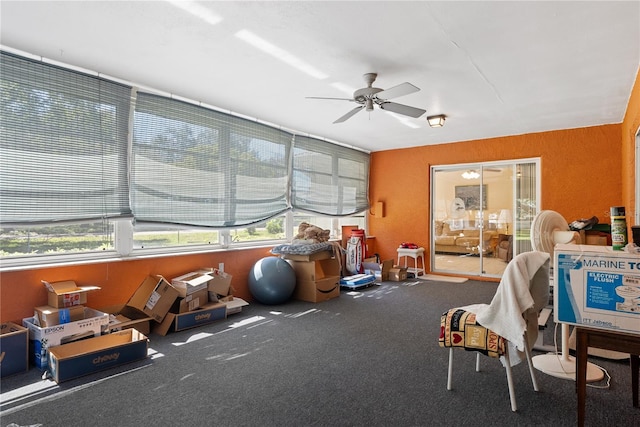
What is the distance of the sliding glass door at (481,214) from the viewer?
6250 mm

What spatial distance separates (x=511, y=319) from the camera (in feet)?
7.20

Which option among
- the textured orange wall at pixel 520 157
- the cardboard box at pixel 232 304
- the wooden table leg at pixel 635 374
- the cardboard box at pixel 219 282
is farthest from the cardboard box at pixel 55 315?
the textured orange wall at pixel 520 157

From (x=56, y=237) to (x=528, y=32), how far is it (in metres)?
4.45

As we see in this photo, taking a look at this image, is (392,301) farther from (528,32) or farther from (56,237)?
(56,237)

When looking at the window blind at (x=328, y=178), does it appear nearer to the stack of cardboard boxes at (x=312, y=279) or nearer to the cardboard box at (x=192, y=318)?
the stack of cardboard boxes at (x=312, y=279)

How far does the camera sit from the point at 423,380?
2668mm

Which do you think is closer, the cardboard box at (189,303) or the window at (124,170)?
the window at (124,170)

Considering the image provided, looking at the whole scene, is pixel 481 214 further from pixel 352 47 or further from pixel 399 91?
pixel 352 47

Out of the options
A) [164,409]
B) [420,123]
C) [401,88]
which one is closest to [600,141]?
[420,123]

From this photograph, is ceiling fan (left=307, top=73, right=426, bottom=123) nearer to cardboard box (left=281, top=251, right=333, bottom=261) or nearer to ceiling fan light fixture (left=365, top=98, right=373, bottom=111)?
ceiling fan light fixture (left=365, top=98, right=373, bottom=111)

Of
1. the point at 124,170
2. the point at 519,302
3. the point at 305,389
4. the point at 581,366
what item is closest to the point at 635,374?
the point at 581,366

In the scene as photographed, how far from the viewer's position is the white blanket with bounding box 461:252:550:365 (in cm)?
218

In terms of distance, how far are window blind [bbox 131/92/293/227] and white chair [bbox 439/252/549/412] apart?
3.25m

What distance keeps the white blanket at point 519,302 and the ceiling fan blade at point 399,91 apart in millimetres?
1690
